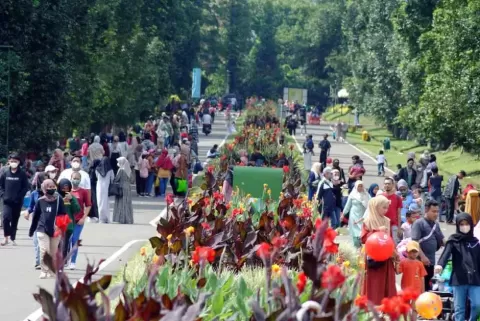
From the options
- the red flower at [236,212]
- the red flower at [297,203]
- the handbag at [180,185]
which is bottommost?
the handbag at [180,185]

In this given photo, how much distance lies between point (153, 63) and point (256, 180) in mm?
28429

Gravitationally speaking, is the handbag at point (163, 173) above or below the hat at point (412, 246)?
below

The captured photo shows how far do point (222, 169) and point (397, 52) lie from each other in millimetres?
30839

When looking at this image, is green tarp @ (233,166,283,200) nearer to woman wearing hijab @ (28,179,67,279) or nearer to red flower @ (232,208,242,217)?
red flower @ (232,208,242,217)

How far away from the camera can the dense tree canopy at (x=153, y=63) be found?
34281 mm

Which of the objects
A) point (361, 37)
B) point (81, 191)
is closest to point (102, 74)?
point (81, 191)

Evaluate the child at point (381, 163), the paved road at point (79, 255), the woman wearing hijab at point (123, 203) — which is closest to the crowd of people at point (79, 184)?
the woman wearing hijab at point (123, 203)

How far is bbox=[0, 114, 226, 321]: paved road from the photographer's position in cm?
1512

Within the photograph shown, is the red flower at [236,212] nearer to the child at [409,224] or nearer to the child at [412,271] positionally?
the child at [409,224]

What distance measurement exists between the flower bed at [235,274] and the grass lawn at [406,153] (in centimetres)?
2143

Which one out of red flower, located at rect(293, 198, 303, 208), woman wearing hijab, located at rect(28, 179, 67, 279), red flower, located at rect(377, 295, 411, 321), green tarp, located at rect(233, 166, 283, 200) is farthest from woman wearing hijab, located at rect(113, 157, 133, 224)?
red flower, located at rect(377, 295, 411, 321)

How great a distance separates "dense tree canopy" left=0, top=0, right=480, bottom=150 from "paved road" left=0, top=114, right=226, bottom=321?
4995 millimetres

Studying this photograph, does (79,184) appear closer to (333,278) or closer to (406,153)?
(333,278)

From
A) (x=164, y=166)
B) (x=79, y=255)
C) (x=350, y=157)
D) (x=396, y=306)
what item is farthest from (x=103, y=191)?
(x=350, y=157)
